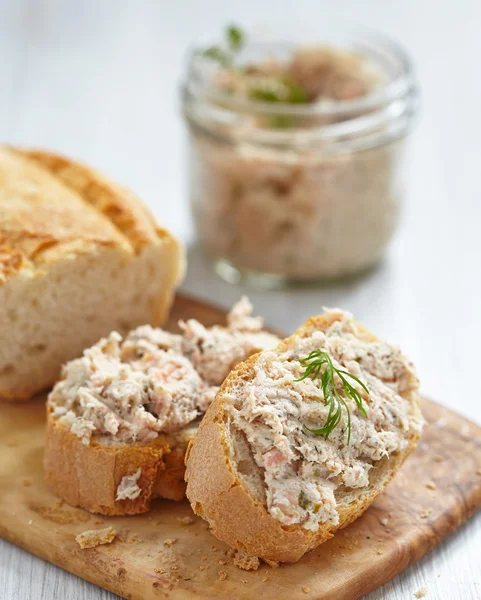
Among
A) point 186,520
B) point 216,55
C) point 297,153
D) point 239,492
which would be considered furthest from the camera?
point 216,55

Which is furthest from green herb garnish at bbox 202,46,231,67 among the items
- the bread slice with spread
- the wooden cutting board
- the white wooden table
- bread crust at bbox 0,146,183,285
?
the wooden cutting board

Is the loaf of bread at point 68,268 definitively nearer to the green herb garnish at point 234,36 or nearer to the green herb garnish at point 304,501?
the green herb garnish at point 234,36

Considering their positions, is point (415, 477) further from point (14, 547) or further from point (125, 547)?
point (14, 547)

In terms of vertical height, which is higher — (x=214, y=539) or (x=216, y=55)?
(x=216, y=55)

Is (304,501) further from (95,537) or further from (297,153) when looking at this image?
(297,153)

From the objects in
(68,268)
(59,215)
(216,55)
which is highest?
(216,55)

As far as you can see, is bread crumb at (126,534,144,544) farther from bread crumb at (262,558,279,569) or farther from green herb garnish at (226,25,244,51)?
green herb garnish at (226,25,244,51)

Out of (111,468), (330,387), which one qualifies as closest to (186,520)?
(111,468)
